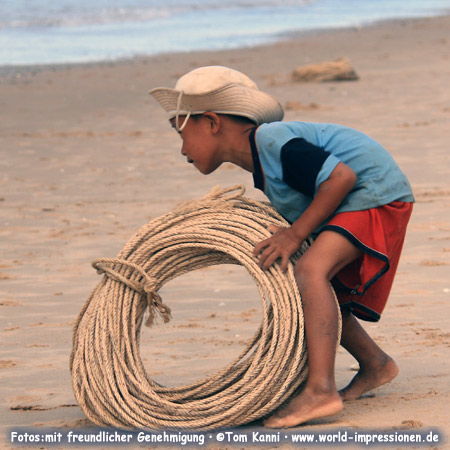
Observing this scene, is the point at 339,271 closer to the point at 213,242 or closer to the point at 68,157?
the point at 213,242

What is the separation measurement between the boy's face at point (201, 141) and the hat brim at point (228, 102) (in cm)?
5

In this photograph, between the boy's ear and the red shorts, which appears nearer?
the red shorts

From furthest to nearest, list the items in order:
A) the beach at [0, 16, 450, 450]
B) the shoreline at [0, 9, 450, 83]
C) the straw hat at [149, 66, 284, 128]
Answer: the shoreline at [0, 9, 450, 83] < the beach at [0, 16, 450, 450] < the straw hat at [149, 66, 284, 128]

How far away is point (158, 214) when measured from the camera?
7.46 meters

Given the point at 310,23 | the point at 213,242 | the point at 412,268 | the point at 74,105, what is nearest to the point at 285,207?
the point at 213,242

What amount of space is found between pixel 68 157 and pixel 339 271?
20.8 ft

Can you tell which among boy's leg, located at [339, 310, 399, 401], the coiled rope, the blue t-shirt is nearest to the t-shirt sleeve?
the blue t-shirt

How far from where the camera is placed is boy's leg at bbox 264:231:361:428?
352cm

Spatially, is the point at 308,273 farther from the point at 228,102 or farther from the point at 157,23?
the point at 157,23

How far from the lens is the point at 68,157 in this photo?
31.9 feet

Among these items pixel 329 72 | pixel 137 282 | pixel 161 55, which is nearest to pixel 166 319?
pixel 137 282

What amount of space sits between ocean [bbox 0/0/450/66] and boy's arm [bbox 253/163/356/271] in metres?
14.6

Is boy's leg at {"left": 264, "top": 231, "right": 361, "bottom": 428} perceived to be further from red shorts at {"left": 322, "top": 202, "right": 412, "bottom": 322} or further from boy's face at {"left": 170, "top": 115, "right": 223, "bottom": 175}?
boy's face at {"left": 170, "top": 115, "right": 223, "bottom": 175}

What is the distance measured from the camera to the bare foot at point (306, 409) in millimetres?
3498
